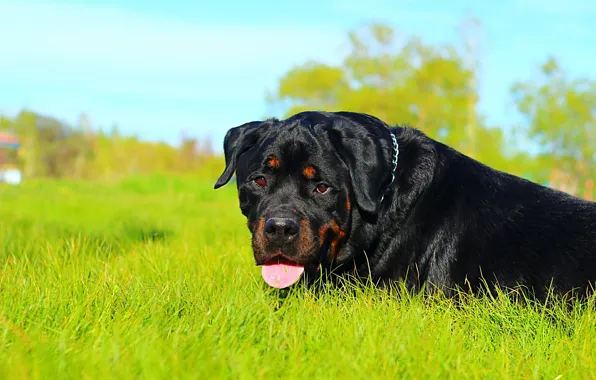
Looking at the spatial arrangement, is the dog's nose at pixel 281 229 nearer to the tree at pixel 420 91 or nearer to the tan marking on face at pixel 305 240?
the tan marking on face at pixel 305 240

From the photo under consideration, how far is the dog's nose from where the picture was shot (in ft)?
12.6

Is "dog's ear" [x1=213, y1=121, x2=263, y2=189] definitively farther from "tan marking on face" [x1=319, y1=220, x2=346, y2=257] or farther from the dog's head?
"tan marking on face" [x1=319, y1=220, x2=346, y2=257]

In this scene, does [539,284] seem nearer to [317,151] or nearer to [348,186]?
[348,186]

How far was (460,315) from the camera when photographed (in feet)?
11.8

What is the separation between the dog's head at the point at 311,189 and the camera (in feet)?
12.9

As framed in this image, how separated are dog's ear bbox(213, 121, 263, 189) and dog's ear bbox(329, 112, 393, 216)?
591mm

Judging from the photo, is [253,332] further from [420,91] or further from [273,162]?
[420,91]

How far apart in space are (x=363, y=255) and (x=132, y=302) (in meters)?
1.56

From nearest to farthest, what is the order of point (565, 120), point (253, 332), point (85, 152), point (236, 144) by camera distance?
point (253, 332) → point (236, 144) → point (565, 120) → point (85, 152)

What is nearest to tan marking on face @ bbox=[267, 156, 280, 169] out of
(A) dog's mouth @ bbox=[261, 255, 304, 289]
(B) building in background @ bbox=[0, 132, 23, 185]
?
(A) dog's mouth @ bbox=[261, 255, 304, 289]

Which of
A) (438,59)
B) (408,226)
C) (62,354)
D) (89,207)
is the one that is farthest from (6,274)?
(438,59)

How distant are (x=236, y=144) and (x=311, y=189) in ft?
2.35

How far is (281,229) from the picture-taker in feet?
12.6

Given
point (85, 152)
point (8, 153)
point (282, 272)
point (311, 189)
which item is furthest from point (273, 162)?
point (8, 153)
